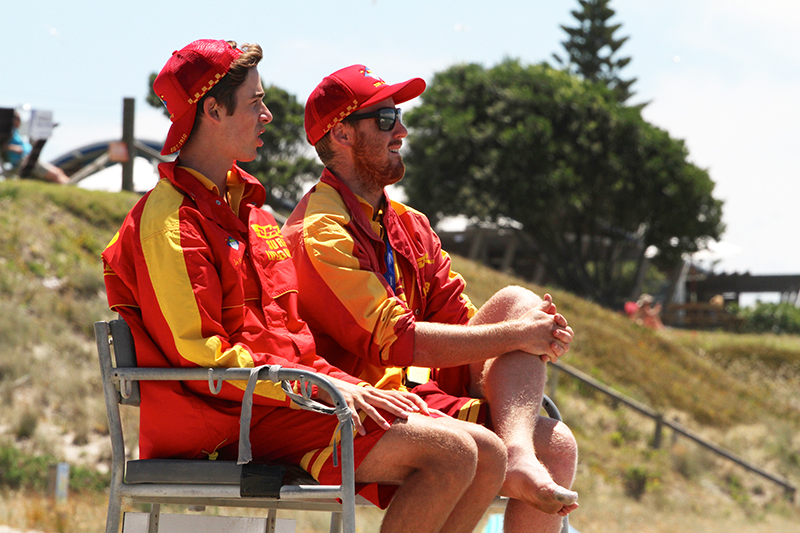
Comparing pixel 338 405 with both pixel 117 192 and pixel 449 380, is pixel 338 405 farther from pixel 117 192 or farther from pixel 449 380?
pixel 117 192

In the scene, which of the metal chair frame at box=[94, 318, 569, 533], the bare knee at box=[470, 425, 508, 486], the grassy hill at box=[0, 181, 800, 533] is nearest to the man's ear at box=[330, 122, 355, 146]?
the metal chair frame at box=[94, 318, 569, 533]

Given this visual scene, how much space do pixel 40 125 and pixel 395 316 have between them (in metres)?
12.5

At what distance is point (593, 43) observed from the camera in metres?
45.0

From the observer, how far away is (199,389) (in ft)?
7.27

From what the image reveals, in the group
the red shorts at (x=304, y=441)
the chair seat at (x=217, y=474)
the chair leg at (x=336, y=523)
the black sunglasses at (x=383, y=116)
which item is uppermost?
the black sunglasses at (x=383, y=116)

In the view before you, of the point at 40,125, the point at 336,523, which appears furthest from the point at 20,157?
the point at 336,523

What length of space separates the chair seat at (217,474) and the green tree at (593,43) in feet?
146

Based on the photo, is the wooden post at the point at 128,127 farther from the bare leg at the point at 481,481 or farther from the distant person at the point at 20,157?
the bare leg at the point at 481,481

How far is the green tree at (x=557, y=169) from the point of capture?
31172 mm

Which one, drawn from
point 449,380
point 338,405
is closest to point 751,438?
point 449,380

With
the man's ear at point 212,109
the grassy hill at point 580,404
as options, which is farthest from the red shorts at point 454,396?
the grassy hill at point 580,404

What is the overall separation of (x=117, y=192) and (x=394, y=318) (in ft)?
39.3

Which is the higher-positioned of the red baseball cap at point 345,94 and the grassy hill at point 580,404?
the red baseball cap at point 345,94

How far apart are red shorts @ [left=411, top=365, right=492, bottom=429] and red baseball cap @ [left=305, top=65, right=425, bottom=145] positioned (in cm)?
91
